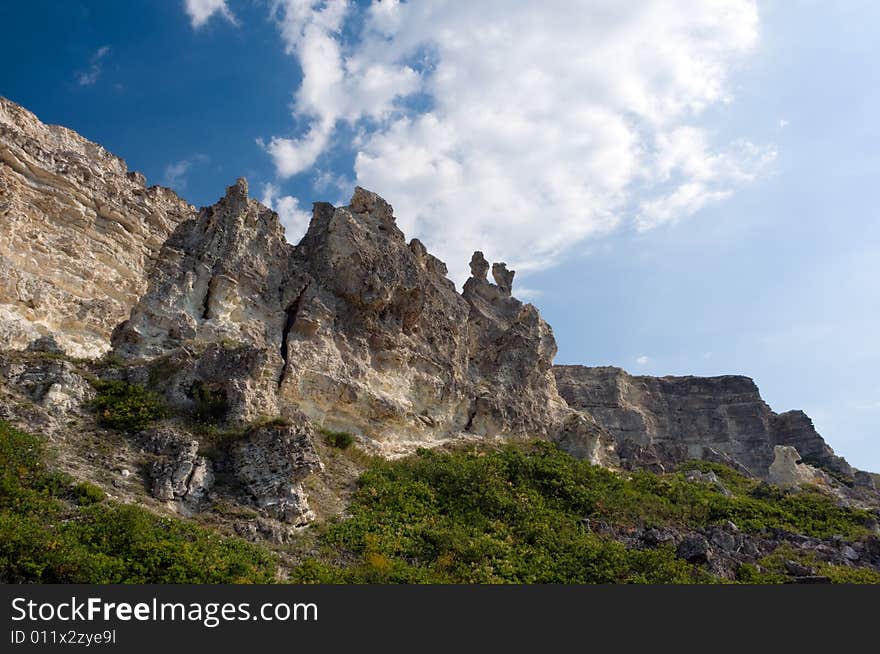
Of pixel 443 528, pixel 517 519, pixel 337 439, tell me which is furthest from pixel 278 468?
pixel 517 519

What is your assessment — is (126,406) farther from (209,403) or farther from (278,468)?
(278,468)

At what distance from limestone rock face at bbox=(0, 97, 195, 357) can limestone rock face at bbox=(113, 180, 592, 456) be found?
1482mm

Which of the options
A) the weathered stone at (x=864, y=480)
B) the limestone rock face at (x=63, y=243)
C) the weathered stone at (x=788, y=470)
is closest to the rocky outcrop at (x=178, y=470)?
the limestone rock face at (x=63, y=243)

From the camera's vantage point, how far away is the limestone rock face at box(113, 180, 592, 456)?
26422 mm

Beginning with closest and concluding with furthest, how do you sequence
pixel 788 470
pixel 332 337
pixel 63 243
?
pixel 63 243, pixel 332 337, pixel 788 470

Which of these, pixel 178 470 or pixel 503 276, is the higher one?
pixel 503 276

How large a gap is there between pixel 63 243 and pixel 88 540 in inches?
697

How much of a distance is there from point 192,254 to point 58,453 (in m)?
14.9

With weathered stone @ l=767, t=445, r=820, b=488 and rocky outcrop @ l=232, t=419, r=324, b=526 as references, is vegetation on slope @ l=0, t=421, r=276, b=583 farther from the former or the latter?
weathered stone @ l=767, t=445, r=820, b=488

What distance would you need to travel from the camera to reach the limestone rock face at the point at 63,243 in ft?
82.2

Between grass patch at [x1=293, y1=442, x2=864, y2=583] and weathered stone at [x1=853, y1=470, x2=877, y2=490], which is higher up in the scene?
→ weathered stone at [x1=853, y1=470, x2=877, y2=490]

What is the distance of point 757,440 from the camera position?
74312mm

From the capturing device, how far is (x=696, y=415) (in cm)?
7800

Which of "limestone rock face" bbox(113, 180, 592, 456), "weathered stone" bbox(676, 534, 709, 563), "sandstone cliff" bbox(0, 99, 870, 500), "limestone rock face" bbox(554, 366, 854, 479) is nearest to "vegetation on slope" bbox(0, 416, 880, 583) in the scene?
"weathered stone" bbox(676, 534, 709, 563)
